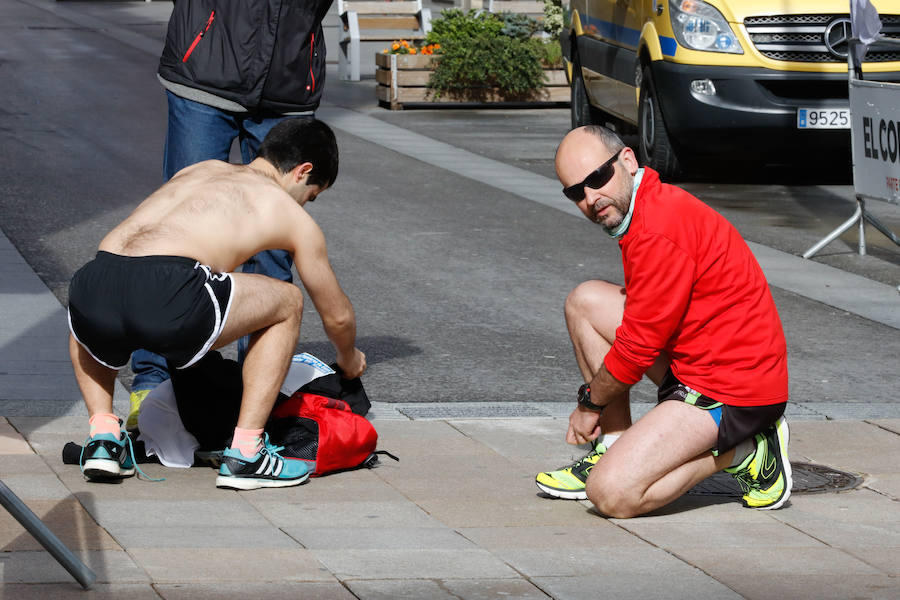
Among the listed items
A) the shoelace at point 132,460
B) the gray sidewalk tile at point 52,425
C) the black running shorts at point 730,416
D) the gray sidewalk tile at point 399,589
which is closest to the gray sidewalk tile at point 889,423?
the black running shorts at point 730,416

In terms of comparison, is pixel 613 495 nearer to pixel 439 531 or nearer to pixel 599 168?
pixel 439 531

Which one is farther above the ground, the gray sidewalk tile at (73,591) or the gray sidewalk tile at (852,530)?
the gray sidewalk tile at (73,591)

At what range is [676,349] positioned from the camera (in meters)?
4.64

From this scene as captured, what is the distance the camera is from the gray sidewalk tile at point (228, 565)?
12.6ft

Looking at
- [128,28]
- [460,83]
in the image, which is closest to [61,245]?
[460,83]

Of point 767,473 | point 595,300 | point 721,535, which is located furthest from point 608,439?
point 721,535

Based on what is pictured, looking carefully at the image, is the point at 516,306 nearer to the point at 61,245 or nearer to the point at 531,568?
the point at 61,245

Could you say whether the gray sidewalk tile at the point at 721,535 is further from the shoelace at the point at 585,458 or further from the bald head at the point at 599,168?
the bald head at the point at 599,168

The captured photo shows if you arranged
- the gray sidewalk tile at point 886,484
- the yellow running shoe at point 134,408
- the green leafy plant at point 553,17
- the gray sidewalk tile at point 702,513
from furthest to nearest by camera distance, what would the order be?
the green leafy plant at point 553,17
the yellow running shoe at point 134,408
the gray sidewalk tile at point 886,484
the gray sidewalk tile at point 702,513

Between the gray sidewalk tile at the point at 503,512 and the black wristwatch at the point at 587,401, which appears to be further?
the black wristwatch at the point at 587,401

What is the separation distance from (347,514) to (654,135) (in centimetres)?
827

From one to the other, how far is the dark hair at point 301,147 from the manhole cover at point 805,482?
5.18 feet

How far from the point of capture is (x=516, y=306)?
7.91m

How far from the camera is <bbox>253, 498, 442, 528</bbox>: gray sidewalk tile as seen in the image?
4.40 meters
